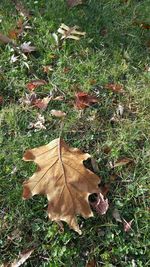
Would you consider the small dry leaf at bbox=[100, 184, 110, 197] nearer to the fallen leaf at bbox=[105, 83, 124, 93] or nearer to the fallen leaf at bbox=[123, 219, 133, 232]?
the fallen leaf at bbox=[123, 219, 133, 232]

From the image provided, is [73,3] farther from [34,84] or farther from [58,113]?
[58,113]

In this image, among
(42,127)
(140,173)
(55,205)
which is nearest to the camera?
(55,205)

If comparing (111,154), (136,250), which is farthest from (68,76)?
(136,250)

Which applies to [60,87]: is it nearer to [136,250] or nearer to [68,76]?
Answer: [68,76]

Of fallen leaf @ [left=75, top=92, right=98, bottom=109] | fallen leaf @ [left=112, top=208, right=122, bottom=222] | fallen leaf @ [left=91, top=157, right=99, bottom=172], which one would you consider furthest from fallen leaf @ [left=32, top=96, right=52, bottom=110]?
fallen leaf @ [left=112, top=208, right=122, bottom=222]

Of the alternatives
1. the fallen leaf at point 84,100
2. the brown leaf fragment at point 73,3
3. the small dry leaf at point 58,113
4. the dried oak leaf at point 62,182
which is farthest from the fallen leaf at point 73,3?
the dried oak leaf at point 62,182
